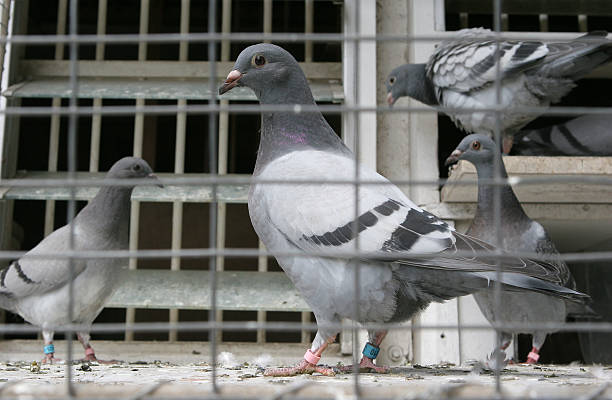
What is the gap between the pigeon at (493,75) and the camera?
4254mm

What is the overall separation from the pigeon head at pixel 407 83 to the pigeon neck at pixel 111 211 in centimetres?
167

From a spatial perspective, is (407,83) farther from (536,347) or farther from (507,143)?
(536,347)

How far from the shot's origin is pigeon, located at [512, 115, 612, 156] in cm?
447

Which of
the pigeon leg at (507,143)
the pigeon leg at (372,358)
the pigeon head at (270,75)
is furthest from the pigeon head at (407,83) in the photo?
the pigeon leg at (372,358)

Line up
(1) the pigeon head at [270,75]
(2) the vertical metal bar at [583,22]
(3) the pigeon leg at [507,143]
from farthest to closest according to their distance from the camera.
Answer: (2) the vertical metal bar at [583,22] < (3) the pigeon leg at [507,143] < (1) the pigeon head at [270,75]

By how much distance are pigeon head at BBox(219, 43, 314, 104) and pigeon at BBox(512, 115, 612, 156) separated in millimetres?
1972

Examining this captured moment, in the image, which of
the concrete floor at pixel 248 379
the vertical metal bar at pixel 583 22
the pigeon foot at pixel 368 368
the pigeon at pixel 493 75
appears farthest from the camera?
the vertical metal bar at pixel 583 22

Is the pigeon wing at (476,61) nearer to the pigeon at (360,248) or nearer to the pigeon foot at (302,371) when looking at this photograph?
the pigeon at (360,248)

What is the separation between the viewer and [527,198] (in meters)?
4.44

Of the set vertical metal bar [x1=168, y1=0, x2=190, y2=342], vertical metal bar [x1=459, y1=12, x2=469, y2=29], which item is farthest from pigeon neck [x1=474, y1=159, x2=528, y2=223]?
vertical metal bar [x1=168, y1=0, x2=190, y2=342]

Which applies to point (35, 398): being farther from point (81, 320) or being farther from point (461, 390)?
point (81, 320)

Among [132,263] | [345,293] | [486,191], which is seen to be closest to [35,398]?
[345,293]

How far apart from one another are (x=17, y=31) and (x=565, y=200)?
11.4ft

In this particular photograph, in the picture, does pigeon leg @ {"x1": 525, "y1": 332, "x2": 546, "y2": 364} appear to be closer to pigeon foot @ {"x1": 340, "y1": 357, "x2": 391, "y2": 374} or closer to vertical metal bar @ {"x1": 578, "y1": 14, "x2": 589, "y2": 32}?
pigeon foot @ {"x1": 340, "y1": 357, "x2": 391, "y2": 374}
